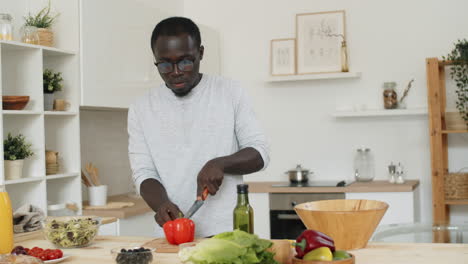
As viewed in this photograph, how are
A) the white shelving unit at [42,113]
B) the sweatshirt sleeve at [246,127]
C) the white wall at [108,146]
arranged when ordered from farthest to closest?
the white wall at [108,146] < the white shelving unit at [42,113] < the sweatshirt sleeve at [246,127]

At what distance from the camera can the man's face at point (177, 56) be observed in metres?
2.16

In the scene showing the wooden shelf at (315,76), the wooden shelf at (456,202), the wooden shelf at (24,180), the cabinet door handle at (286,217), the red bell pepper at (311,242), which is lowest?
the cabinet door handle at (286,217)

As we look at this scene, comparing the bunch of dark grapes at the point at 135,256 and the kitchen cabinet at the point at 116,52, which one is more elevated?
the kitchen cabinet at the point at 116,52

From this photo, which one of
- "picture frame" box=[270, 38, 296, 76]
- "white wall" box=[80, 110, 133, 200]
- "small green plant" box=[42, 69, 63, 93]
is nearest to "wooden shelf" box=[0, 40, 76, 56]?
"small green plant" box=[42, 69, 63, 93]

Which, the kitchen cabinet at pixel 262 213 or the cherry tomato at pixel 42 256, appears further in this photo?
the kitchen cabinet at pixel 262 213

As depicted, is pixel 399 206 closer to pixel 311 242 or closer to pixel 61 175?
pixel 61 175

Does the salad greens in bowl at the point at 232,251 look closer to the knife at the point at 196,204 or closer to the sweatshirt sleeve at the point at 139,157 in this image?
the knife at the point at 196,204

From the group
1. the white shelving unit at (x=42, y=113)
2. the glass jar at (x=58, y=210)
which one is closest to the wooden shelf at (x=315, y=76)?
the white shelving unit at (x=42, y=113)

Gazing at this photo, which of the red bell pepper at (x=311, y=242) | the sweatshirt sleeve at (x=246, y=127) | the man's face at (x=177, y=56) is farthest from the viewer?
the sweatshirt sleeve at (x=246, y=127)

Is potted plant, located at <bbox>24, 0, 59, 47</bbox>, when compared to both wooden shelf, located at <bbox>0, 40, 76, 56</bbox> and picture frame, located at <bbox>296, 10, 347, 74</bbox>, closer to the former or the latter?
wooden shelf, located at <bbox>0, 40, 76, 56</bbox>

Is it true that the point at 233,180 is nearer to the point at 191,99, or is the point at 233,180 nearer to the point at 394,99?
the point at 191,99

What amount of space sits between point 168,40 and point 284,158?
9.59ft

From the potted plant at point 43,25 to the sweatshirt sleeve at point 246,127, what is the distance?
1.54 m

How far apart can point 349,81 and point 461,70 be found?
836 mm
